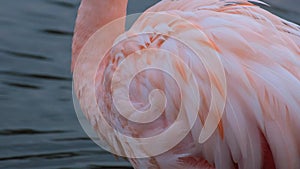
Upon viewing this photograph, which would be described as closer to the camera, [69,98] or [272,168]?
[272,168]

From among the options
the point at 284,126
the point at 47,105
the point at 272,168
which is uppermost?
the point at 284,126

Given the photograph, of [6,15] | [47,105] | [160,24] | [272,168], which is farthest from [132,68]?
[6,15]

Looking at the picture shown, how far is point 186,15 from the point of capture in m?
3.80

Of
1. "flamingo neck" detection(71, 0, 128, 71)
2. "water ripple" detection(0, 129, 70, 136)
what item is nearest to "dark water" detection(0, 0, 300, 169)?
"water ripple" detection(0, 129, 70, 136)

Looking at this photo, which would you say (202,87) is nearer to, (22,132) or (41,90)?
(22,132)

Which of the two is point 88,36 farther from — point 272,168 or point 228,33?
point 272,168

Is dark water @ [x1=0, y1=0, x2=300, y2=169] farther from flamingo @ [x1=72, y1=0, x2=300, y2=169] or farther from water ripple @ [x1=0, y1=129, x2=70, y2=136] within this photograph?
flamingo @ [x1=72, y1=0, x2=300, y2=169]

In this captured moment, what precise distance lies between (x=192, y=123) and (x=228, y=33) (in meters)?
0.43

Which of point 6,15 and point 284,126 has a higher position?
point 284,126

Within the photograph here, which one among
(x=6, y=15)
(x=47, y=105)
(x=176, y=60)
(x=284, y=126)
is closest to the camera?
(x=284, y=126)

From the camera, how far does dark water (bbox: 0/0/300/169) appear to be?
5445 mm

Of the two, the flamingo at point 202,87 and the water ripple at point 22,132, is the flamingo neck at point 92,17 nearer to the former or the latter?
the flamingo at point 202,87

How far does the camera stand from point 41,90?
606 cm

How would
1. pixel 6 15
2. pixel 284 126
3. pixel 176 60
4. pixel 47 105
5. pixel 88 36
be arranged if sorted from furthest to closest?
pixel 6 15
pixel 47 105
pixel 88 36
pixel 176 60
pixel 284 126
